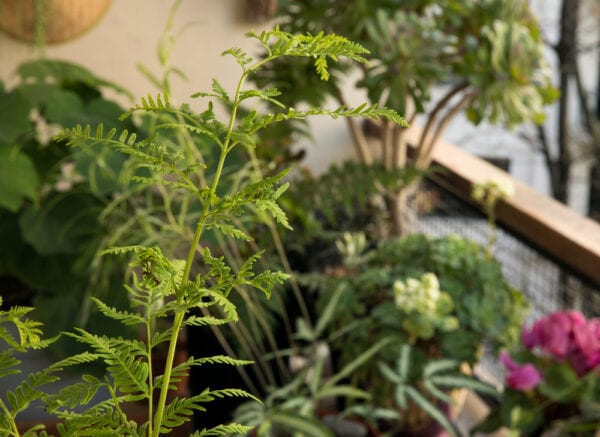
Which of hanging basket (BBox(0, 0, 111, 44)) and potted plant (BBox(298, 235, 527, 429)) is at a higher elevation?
hanging basket (BBox(0, 0, 111, 44))

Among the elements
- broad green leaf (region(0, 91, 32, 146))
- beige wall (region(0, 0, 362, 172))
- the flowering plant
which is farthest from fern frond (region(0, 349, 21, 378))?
beige wall (region(0, 0, 362, 172))

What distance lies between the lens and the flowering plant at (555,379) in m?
1.66

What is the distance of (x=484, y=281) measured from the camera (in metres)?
1.96

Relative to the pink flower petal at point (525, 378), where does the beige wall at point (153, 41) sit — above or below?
above

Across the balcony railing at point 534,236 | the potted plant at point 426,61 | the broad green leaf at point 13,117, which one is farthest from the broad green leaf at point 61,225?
the balcony railing at point 534,236

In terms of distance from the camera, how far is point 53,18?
3.18 metres

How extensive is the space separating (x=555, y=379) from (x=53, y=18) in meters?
2.23

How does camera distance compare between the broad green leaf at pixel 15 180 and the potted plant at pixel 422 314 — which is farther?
the broad green leaf at pixel 15 180

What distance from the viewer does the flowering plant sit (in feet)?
5.46

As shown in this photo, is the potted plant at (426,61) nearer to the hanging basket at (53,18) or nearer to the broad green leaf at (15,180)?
the broad green leaf at (15,180)

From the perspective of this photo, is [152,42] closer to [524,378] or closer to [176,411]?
[524,378]

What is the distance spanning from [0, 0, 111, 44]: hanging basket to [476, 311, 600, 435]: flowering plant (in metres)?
2.08

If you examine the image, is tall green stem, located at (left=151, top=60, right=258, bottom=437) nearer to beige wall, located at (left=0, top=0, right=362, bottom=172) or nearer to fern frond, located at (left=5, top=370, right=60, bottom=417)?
fern frond, located at (left=5, top=370, right=60, bottom=417)

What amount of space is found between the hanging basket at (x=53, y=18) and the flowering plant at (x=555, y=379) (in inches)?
81.9
